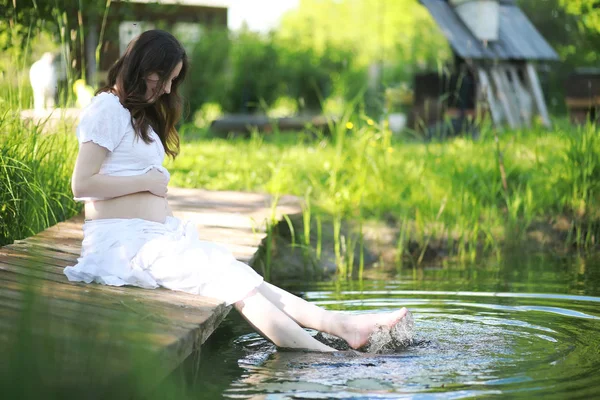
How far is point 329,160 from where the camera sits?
7.36 m

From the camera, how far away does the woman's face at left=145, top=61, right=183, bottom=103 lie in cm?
371

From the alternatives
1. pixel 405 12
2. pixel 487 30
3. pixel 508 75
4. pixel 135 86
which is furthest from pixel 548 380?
pixel 405 12

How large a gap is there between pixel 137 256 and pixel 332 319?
842mm

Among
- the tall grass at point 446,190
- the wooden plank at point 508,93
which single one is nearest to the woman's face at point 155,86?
the tall grass at point 446,190

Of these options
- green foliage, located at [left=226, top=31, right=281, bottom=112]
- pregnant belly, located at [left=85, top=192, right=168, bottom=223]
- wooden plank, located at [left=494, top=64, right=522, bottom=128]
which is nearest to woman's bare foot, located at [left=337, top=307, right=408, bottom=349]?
pregnant belly, located at [left=85, top=192, right=168, bottom=223]

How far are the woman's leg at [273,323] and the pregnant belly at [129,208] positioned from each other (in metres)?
0.55

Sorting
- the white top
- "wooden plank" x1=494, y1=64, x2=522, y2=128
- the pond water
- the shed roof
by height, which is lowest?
the pond water

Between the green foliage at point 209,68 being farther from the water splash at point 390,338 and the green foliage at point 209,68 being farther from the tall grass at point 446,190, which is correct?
the water splash at point 390,338

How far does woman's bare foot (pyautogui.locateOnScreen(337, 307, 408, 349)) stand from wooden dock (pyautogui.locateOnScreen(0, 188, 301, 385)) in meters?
0.52

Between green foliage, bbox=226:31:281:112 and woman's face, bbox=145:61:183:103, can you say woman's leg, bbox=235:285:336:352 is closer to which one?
woman's face, bbox=145:61:183:103

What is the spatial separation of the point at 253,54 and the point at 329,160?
10.0m

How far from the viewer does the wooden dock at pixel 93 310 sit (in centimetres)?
241

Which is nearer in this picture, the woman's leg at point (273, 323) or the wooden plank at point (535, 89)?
the woman's leg at point (273, 323)

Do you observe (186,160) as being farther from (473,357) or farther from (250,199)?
(473,357)
